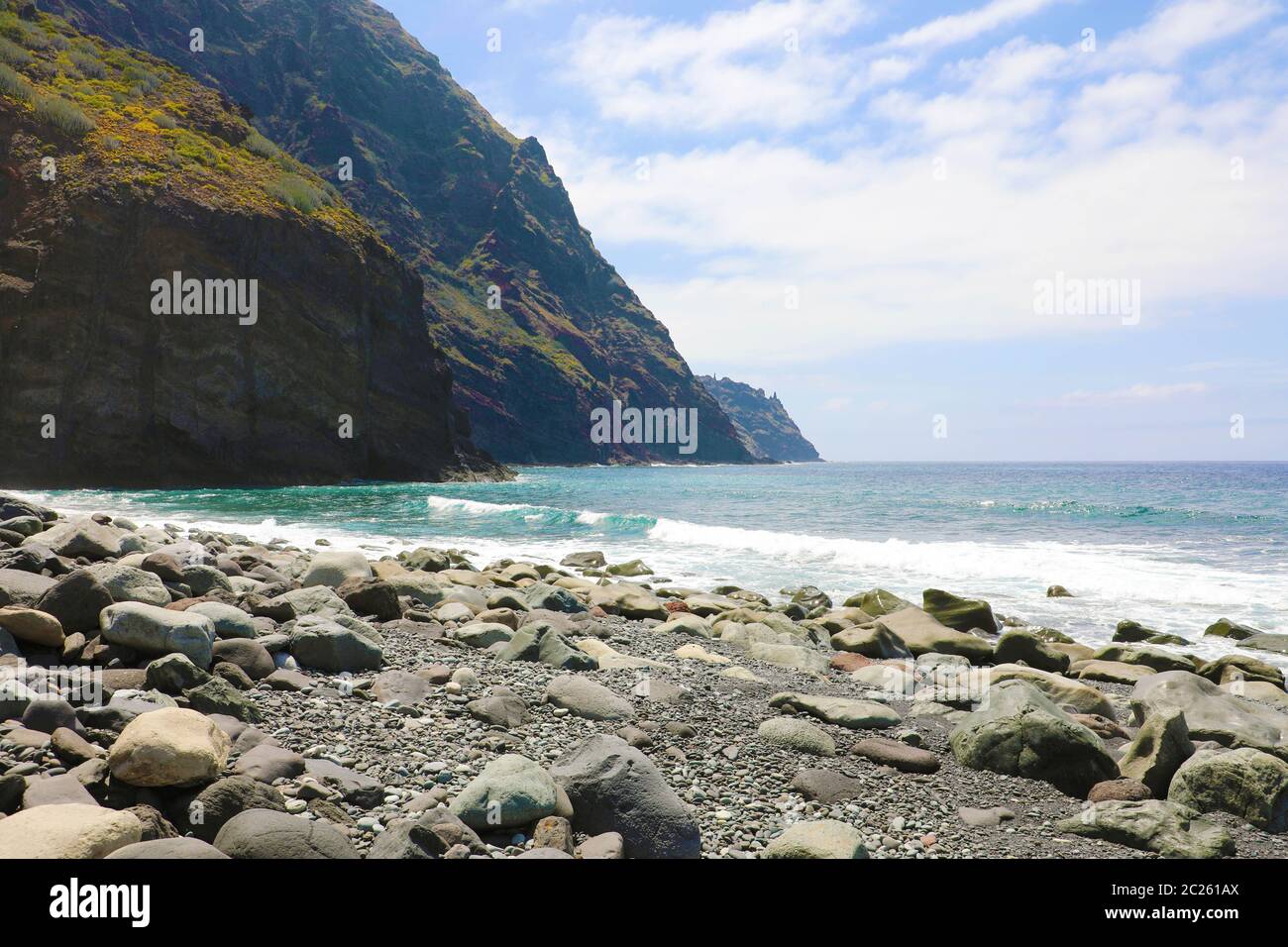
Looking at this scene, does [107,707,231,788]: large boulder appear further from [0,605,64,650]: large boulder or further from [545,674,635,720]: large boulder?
[545,674,635,720]: large boulder

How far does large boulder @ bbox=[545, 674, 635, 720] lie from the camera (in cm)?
600

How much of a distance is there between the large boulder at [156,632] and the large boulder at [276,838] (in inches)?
97.3

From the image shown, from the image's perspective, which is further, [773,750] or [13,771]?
[773,750]

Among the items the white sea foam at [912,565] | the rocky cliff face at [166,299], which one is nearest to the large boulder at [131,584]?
the white sea foam at [912,565]

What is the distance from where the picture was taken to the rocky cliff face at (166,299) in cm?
4006

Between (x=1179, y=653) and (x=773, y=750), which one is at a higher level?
(x=773, y=750)

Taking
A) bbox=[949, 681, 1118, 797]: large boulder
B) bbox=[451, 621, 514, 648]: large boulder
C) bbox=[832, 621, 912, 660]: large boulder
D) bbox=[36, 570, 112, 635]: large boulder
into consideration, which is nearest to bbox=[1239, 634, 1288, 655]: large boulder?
bbox=[832, 621, 912, 660]: large boulder

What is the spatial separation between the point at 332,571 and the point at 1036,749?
29.1 ft

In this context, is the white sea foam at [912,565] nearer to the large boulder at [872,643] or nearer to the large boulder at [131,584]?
the large boulder at [872,643]

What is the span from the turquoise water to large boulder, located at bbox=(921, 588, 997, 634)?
160 cm

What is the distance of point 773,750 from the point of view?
5609mm
